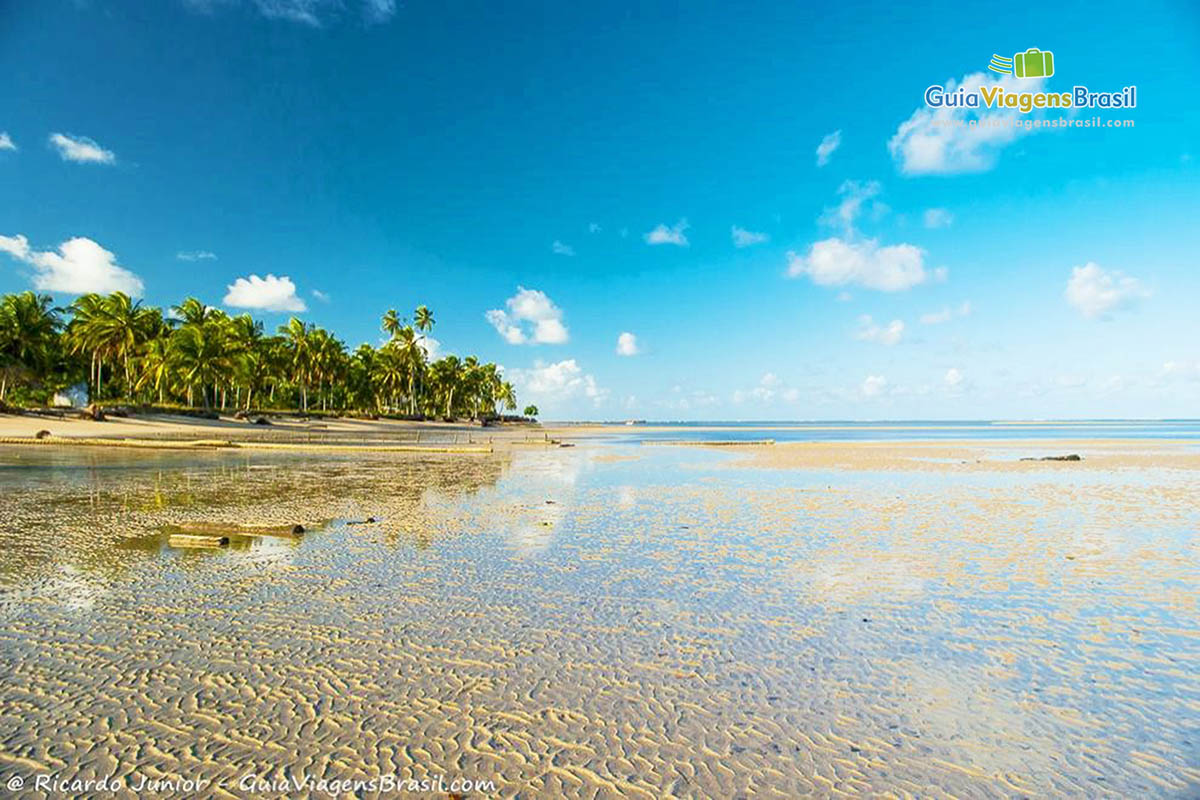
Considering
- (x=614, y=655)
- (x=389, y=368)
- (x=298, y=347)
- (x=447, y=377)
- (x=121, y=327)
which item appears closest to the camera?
(x=614, y=655)

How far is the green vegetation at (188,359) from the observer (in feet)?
211

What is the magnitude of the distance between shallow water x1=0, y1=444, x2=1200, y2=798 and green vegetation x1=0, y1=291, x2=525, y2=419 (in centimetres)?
6545

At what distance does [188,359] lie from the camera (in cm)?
6956

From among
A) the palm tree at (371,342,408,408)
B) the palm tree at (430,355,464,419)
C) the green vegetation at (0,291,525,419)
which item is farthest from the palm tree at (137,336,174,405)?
the palm tree at (430,355,464,419)

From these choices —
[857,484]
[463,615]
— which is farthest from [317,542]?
[857,484]

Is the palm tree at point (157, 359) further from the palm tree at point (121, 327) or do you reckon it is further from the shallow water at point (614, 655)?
the shallow water at point (614, 655)

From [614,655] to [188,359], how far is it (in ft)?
262

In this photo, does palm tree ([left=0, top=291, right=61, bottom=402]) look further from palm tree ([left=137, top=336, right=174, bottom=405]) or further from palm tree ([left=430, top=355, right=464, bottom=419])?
palm tree ([left=430, top=355, right=464, bottom=419])

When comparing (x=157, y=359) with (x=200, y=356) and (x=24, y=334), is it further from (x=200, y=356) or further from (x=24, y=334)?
(x=24, y=334)

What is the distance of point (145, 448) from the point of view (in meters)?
37.9

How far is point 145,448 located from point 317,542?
114ft

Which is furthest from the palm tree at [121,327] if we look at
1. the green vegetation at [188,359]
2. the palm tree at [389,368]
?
the palm tree at [389,368]

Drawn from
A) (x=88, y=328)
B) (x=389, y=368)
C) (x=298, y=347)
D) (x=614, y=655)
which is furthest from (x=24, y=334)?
(x=614, y=655)

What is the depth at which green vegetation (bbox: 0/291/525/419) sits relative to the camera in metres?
64.2
